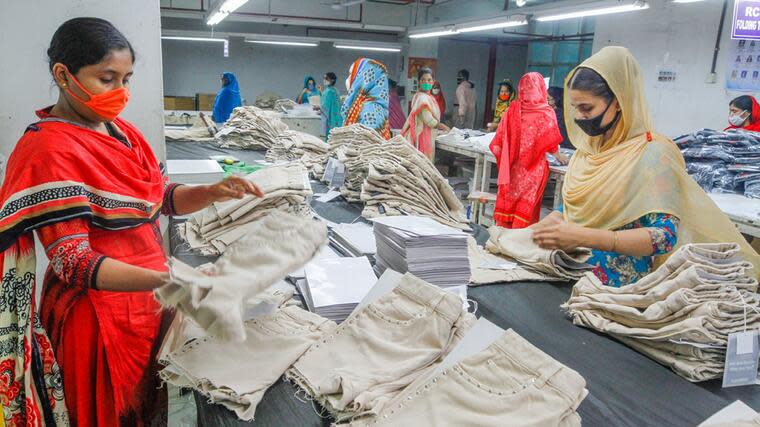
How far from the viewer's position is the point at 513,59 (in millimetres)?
15578

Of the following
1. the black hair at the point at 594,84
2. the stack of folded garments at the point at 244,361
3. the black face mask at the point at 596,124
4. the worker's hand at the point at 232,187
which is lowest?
the stack of folded garments at the point at 244,361

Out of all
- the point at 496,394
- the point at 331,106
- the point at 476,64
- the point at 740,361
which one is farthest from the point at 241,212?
the point at 476,64

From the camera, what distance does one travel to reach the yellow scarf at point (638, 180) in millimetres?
1887

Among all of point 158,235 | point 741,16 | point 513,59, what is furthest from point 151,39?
point 513,59

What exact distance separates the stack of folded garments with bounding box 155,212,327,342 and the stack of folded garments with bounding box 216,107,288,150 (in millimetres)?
3556

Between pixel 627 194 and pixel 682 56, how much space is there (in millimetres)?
6764

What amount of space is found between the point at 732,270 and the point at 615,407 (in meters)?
0.54

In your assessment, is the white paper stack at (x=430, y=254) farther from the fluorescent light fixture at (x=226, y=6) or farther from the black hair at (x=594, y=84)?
the fluorescent light fixture at (x=226, y=6)

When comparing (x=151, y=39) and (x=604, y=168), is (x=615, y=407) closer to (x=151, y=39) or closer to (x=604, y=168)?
(x=604, y=168)

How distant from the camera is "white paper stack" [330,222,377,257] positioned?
6.75ft

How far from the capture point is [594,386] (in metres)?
1.27

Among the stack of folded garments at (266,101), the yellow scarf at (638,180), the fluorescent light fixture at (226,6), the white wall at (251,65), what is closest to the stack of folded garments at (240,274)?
the yellow scarf at (638,180)

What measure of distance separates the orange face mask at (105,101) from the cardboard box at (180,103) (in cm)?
1097

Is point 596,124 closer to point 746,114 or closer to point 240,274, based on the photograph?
point 240,274
